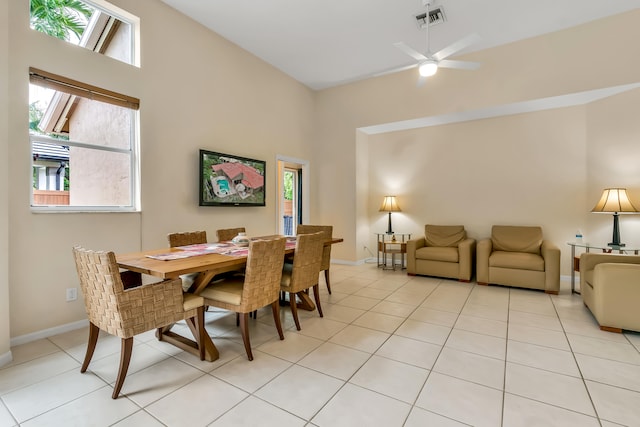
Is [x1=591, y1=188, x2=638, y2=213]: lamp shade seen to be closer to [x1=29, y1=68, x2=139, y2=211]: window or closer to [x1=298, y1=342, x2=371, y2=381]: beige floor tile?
[x1=298, y1=342, x2=371, y2=381]: beige floor tile

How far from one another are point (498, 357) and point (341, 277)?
108 inches

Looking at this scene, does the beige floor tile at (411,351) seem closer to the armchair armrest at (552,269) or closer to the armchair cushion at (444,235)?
the armchair armrest at (552,269)

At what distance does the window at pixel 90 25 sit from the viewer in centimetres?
269

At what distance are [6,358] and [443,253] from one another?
4.89 metres

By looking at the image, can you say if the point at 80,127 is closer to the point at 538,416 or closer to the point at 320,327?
the point at 320,327

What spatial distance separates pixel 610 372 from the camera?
2018 mm

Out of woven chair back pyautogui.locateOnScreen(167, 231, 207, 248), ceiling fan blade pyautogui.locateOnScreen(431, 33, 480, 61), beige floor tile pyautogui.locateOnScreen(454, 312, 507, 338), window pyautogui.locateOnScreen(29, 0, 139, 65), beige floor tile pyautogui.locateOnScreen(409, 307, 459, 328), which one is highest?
window pyautogui.locateOnScreen(29, 0, 139, 65)

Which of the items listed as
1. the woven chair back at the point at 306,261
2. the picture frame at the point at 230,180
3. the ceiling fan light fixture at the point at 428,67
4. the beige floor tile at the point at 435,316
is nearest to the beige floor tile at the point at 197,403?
the woven chair back at the point at 306,261

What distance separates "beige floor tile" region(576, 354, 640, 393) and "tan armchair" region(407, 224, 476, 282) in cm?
227

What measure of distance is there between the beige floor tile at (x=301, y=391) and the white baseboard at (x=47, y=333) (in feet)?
7.18

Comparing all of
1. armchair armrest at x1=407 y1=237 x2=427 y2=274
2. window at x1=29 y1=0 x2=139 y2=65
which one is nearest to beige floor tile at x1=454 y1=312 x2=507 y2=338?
armchair armrest at x1=407 y1=237 x2=427 y2=274

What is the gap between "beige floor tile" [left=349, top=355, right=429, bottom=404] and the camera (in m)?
Result: 1.81

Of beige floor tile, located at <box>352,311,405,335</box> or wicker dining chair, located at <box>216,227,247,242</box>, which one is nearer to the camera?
beige floor tile, located at <box>352,311,405,335</box>

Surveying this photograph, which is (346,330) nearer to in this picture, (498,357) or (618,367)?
(498,357)
